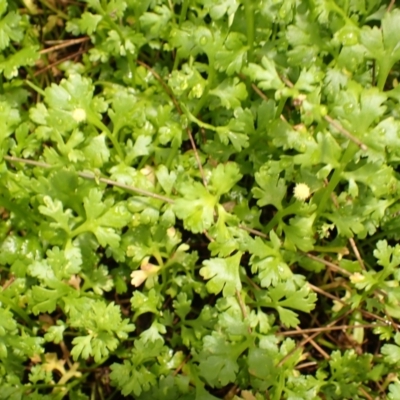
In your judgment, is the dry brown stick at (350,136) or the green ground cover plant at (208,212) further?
the green ground cover plant at (208,212)

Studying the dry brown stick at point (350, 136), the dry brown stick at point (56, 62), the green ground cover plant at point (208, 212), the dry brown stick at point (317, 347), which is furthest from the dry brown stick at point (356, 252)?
the dry brown stick at point (56, 62)

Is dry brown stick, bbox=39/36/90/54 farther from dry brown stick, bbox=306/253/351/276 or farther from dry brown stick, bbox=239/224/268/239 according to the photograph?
dry brown stick, bbox=306/253/351/276

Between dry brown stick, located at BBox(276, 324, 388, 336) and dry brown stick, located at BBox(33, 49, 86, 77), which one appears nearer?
dry brown stick, located at BBox(276, 324, 388, 336)

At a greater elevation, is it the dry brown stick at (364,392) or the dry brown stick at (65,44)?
the dry brown stick at (65,44)

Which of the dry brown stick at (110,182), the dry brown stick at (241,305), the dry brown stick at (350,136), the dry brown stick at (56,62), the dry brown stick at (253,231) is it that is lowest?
the dry brown stick at (241,305)

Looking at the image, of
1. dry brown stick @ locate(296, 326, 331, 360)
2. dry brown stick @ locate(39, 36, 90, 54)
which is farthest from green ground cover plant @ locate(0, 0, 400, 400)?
dry brown stick @ locate(39, 36, 90, 54)

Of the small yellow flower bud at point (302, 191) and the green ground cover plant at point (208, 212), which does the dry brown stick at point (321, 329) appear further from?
the small yellow flower bud at point (302, 191)

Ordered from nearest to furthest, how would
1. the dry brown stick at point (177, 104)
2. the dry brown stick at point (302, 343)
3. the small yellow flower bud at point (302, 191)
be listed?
the small yellow flower bud at point (302, 191)
the dry brown stick at point (302, 343)
the dry brown stick at point (177, 104)

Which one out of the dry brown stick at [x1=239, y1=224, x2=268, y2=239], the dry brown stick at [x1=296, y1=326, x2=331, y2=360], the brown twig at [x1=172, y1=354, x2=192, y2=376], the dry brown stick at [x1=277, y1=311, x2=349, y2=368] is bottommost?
the brown twig at [x1=172, y1=354, x2=192, y2=376]

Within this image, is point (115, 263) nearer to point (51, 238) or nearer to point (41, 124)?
point (51, 238)
